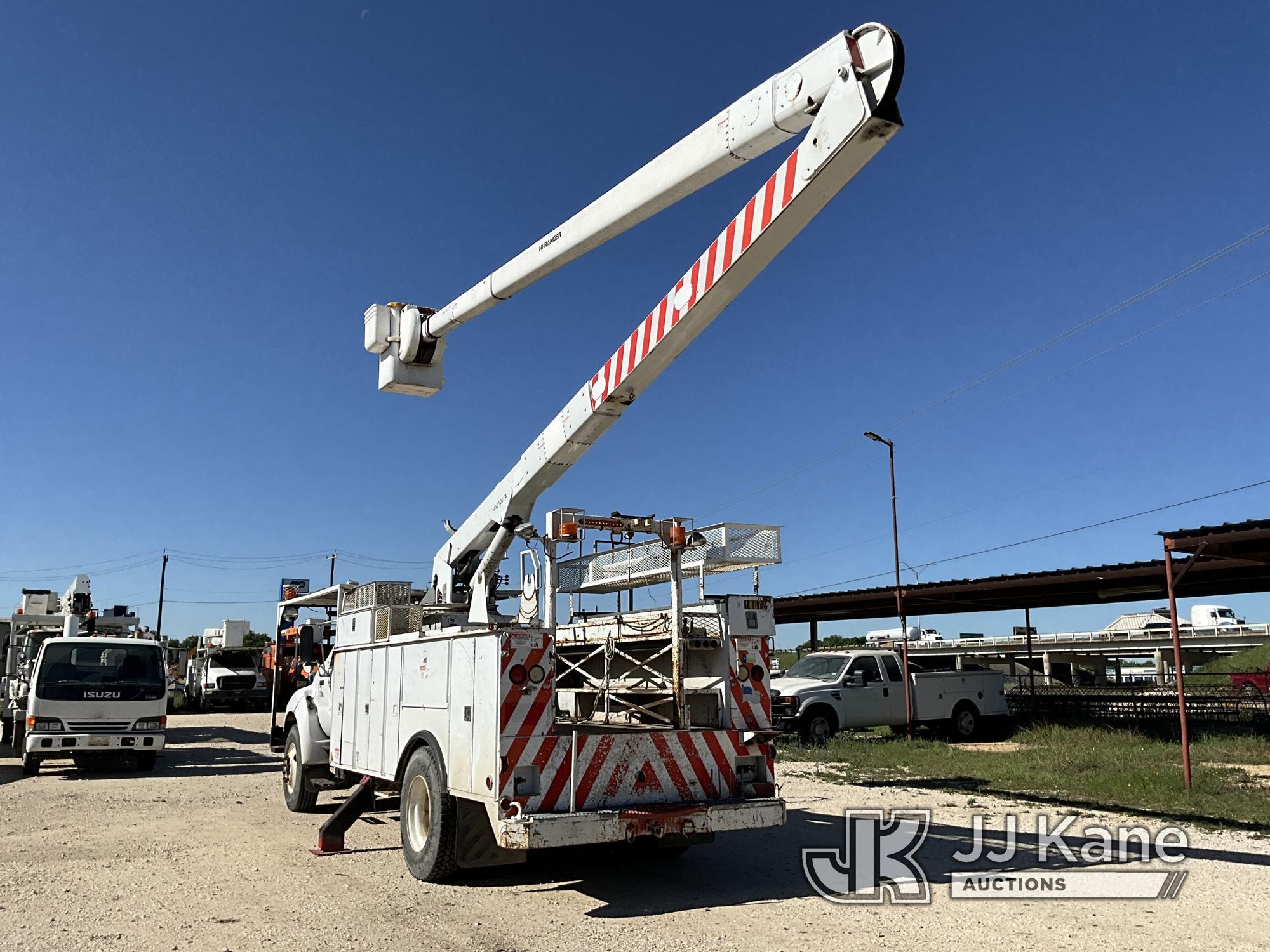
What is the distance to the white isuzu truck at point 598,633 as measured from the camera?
20.8 ft

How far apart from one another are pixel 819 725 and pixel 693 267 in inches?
573

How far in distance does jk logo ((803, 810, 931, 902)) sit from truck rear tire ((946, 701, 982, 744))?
11171 millimetres

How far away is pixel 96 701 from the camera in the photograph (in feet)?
50.4

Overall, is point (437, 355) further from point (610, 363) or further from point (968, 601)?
point (968, 601)

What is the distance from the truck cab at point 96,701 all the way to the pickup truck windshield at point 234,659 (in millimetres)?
19576

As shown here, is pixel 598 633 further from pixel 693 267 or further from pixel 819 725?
pixel 819 725

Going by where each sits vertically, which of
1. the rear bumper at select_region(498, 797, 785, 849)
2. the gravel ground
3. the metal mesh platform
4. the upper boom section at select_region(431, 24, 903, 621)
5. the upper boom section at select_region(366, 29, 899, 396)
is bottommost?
the gravel ground

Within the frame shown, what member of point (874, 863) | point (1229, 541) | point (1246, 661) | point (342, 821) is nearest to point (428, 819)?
point (342, 821)

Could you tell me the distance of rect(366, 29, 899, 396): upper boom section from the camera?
6.04m

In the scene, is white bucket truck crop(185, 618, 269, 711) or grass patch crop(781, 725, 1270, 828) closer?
grass patch crop(781, 725, 1270, 828)

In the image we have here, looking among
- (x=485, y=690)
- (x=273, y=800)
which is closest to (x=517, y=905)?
(x=485, y=690)

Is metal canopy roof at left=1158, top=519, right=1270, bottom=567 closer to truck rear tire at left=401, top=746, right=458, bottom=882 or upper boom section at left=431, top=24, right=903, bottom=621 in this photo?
upper boom section at left=431, top=24, right=903, bottom=621

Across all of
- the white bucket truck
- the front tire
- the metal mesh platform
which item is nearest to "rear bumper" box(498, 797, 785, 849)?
the metal mesh platform

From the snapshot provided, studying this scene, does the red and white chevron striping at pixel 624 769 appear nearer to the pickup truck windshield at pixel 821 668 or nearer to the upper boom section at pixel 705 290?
the upper boom section at pixel 705 290
